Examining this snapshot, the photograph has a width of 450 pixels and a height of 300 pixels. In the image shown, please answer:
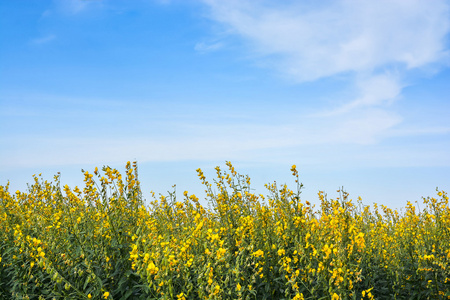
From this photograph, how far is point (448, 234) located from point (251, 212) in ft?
10.8

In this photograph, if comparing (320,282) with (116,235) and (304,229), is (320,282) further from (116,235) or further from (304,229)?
(116,235)

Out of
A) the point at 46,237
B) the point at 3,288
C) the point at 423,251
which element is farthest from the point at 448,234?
the point at 3,288

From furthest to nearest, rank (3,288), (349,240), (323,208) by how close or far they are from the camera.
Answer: (323,208) < (3,288) < (349,240)

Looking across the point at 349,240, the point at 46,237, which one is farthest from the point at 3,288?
the point at 349,240

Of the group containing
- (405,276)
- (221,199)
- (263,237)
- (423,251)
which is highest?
(221,199)

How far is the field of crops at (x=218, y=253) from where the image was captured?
13.1 feet

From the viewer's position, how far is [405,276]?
5504 mm

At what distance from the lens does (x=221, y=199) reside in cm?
555

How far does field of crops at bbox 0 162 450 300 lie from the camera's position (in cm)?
399

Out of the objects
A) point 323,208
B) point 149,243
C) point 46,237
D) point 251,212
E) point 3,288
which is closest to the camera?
point 149,243

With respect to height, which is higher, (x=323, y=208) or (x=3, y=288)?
(x=323, y=208)

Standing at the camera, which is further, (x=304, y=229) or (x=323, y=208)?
(x=323, y=208)

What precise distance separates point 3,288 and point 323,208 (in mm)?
5047

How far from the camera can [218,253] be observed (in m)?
3.77
